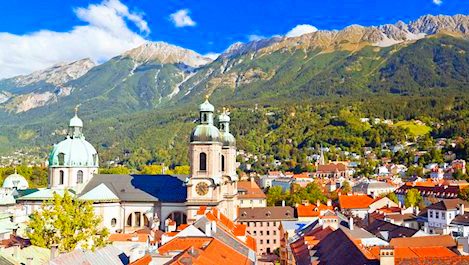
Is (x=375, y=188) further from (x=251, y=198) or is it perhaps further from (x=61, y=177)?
(x=61, y=177)

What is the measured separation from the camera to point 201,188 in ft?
237

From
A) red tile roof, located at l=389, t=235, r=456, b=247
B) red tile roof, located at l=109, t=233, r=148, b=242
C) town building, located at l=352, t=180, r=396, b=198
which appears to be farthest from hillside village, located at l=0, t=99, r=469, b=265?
town building, located at l=352, t=180, r=396, b=198

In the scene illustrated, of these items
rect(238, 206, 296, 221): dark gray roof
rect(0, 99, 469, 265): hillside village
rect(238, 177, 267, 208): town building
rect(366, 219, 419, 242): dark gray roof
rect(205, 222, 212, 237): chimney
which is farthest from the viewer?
rect(238, 177, 267, 208): town building

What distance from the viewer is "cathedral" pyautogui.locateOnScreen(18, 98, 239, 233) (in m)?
72.1

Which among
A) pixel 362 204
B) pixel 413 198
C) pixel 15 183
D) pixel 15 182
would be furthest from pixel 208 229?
pixel 413 198

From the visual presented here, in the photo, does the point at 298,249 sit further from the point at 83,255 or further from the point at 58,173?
the point at 58,173

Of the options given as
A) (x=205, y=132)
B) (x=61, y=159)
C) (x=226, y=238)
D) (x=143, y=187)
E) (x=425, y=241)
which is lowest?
(x=425, y=241)

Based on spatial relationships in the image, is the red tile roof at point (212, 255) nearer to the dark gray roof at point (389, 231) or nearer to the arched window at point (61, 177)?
the dark gray roof at point (389, 231)

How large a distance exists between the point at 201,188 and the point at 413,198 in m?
61.1

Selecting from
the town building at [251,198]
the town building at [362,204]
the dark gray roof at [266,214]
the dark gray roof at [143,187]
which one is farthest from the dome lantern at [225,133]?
the town building at [251,198]

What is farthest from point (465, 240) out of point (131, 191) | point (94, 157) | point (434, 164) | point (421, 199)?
point (434, 164)

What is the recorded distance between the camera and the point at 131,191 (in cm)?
7575

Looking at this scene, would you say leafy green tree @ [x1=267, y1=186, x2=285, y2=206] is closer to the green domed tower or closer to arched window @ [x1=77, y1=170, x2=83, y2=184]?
the green domed tower

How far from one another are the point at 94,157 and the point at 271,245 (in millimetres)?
31686
